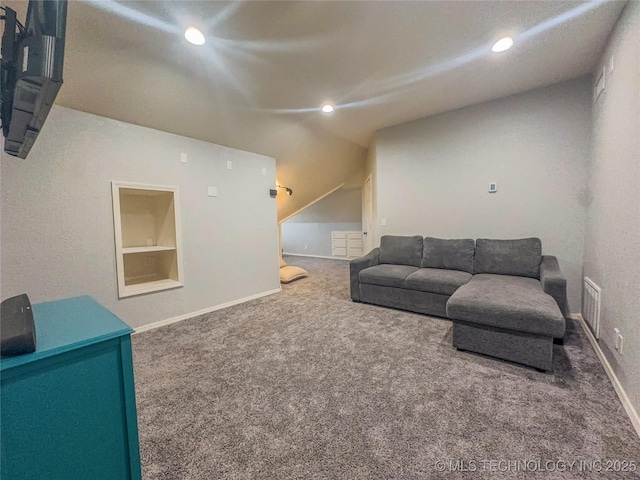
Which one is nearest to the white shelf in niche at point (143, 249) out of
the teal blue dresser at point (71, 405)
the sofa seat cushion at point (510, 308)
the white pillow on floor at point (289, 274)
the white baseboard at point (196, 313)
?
the white baseboard at point (196, 313)

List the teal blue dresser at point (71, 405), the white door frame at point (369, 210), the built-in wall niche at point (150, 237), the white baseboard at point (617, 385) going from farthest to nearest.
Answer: the white door frame at point (369, 210)
the built-in wall niche at point (150, 237)
the white baseboard at point (617, 385)
the teal blue dresser at point (71, 405)

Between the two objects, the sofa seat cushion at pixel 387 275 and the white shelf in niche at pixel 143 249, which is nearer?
the white shelf in niche at pixel 143 249

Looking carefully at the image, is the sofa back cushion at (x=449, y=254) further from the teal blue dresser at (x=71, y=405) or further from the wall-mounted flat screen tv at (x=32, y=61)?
the wall-mounted flat screen tv at (x=32, y=61)

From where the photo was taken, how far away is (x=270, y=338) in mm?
2592

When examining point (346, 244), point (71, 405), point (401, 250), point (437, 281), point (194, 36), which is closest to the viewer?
point (71, 405)

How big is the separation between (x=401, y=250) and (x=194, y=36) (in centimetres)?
325

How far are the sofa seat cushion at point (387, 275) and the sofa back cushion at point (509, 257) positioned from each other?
793mm

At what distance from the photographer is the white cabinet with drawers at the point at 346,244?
724 centimetres

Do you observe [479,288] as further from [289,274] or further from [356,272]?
[289,274]

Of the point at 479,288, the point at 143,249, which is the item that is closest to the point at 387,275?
the point at 479,288

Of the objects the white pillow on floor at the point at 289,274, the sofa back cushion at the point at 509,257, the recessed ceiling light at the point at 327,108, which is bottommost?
the white pillow on floor at the point at 289,274

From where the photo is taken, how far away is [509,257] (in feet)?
9.78

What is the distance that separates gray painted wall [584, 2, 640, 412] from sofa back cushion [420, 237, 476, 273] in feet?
3.63

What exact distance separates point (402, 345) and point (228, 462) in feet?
5.33
